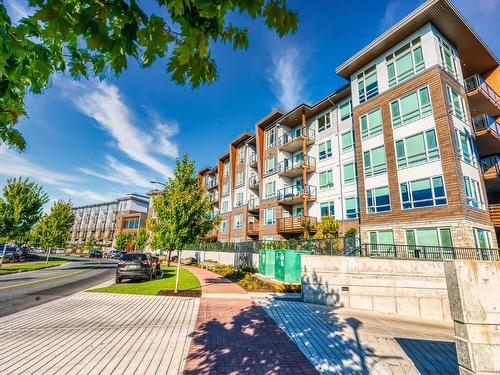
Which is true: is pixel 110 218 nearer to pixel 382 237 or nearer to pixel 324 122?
pixel 324 122

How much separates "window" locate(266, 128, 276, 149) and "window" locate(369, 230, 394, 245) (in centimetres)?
1739

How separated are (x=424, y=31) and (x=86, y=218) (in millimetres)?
107626

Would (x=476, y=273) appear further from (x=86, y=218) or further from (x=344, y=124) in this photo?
(x=86, y=218)

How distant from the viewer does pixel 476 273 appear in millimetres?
4656

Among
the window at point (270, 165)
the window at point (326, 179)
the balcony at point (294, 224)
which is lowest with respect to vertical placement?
the balcony at point (294, 224)

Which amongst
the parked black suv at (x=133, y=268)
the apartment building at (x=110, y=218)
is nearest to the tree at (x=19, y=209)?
the parked black suv at (x=133, y=268)

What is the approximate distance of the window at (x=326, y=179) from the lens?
85.5 feet

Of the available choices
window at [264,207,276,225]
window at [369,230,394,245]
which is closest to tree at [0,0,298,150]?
window at [369,230,394,245]

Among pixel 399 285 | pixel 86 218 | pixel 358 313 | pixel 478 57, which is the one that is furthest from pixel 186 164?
pixel 86 218

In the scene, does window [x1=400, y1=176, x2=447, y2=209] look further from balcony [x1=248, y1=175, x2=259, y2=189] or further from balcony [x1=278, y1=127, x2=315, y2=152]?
balcony [x1=248, y1=175, x2=259, y2=189]

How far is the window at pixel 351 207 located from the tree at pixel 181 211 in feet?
42.7

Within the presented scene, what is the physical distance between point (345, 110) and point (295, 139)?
226 inches

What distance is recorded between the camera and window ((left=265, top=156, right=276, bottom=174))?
32469mm

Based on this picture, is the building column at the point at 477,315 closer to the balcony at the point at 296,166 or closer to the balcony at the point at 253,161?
the balcony at the point at 296,166
